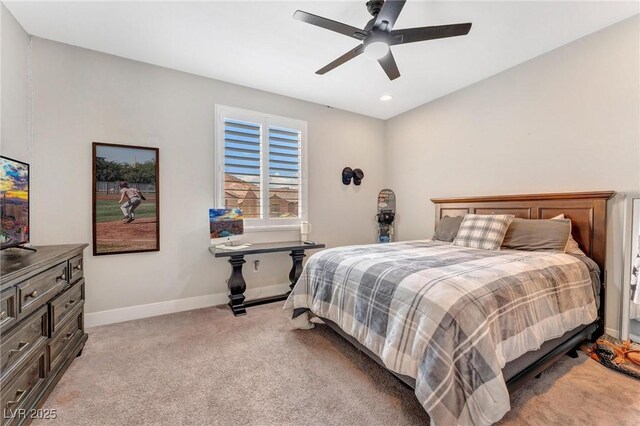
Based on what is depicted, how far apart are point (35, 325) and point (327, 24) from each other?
2.54 m

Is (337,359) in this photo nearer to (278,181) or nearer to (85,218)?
(278,181)

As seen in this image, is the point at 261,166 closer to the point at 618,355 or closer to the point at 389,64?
the point at 389,64

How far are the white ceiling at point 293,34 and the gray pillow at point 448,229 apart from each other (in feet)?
5.66

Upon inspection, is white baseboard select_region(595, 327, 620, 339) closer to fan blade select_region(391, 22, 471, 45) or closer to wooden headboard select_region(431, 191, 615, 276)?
wooden headboard select_region(431, 191, 615, 276)

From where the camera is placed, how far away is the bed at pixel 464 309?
4.16 feet

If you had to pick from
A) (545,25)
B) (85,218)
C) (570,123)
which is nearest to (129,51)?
(85,218)

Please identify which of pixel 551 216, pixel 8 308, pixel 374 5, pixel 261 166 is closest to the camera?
pixel 8 308

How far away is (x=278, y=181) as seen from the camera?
3682mm

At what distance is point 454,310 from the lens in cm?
133

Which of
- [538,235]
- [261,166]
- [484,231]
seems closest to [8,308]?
[261,166]

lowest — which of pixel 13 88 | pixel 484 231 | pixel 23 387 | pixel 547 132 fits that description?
pixel 23 387

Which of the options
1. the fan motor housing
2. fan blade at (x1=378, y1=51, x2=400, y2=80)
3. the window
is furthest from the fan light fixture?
the window

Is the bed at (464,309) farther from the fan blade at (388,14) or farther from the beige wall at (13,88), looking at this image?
the beige wall at (13,88)

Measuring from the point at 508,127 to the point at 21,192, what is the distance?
4.47 m
